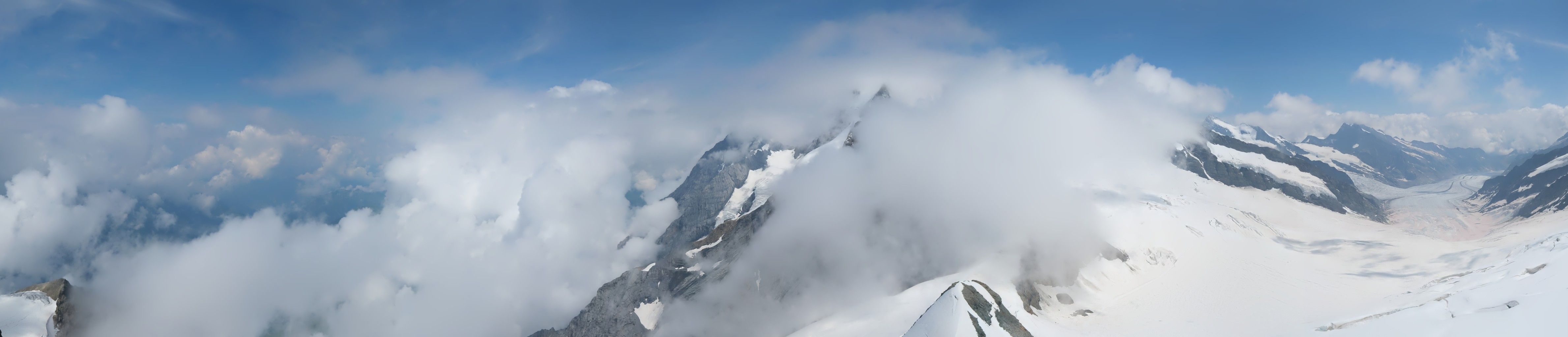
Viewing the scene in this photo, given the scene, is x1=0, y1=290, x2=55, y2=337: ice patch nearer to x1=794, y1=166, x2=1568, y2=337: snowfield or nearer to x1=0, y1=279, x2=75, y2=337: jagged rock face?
x1=0, y1=279, x2=75, y2=337: jagged rock face

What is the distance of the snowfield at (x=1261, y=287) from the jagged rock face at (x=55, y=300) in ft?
387

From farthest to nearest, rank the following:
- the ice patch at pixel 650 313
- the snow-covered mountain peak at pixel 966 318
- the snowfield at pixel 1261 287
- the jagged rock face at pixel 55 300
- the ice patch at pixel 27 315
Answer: the ice patch at pixel 650 313, the jagged rock face at pixel 55 300, the ice patch at pixel 27 315, the snow-covered mountain peak at pixel 966 318, the snowfield at pixel 1261 287

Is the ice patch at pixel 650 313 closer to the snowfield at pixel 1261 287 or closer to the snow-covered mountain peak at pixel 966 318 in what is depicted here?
the snowfield at pixel 1261 287

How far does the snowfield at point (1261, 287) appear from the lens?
190 ft

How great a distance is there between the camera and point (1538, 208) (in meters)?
182

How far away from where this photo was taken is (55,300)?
287 feet

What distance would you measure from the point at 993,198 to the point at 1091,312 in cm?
7388

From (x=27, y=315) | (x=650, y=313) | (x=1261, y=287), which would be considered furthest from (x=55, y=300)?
(x=1261, y=287)

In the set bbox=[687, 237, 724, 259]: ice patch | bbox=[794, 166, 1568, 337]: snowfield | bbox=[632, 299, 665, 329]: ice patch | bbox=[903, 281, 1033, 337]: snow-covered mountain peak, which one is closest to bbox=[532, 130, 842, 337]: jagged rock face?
bbox=[632, 299, 665, 329]: ice patch

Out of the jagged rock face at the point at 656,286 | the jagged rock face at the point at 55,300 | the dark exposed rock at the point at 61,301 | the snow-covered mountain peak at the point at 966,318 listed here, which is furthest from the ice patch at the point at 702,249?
the jagged rock face at the point at 55,300

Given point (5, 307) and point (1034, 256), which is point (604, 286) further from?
point (1034, 256)

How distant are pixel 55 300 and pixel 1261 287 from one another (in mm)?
215085

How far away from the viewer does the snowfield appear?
2276 inches

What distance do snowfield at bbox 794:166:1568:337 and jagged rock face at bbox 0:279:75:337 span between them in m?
118
